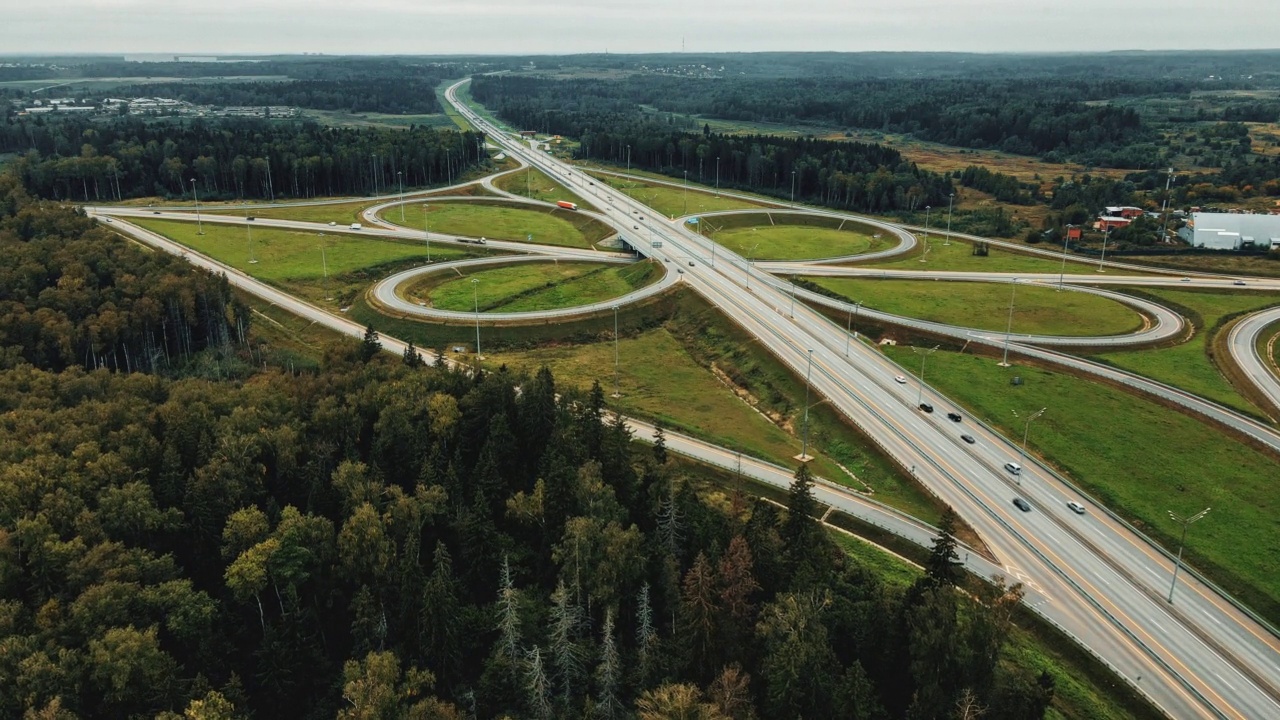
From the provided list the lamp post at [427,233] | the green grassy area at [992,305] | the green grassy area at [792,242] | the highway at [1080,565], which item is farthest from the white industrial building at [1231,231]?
the lamp post at [427,233]

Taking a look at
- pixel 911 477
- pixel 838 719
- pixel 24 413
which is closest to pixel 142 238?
pixel 24 413

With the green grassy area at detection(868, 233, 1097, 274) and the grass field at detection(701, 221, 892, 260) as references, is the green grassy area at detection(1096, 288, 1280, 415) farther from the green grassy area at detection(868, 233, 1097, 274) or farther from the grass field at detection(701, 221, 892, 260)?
the grass field at detection(701, 221, 892, 260)

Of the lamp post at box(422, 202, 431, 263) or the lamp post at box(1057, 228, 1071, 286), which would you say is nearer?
the lamp post at box(1057, 228, 1071, 286)

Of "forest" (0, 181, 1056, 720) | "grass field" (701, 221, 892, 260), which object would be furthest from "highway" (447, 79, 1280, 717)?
"grass field" (701, 221, 892, 260)

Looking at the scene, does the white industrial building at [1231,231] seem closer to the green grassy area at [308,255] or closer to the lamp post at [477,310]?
the lamp post at [477,310]

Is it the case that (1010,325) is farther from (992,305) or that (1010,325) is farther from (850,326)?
(850,326)

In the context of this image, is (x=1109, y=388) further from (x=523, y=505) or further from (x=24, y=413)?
(x=24, y=413)

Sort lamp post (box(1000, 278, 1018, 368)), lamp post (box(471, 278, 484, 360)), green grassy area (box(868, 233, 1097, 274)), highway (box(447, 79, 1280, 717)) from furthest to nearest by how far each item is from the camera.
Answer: green grassy area (box(868, 233, 1097, 274)), lamp post (box(471, 278, 484, 360)), lamp post (box(1000, 278, 1018, 368)), highway (box(447, 79, 1280, 717))

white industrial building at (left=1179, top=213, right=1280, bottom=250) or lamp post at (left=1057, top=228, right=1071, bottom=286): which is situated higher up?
A: white industrial building at (left=1179, top=213, right=1280, bottom=250)

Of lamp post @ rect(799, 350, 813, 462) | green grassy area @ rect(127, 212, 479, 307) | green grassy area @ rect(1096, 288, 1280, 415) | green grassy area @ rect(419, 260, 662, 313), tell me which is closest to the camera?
lamp post @ rect(799, 350, 813, 462)
